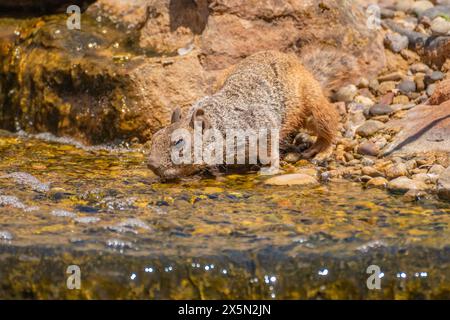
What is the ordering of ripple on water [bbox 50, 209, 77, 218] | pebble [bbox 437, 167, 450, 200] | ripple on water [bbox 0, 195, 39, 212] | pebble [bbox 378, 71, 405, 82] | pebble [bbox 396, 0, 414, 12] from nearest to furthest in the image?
ripple on water [bbox 50, 209, 77, 218] → ripple on water [bbox 0, 195, 39, 212] → pebble [bbox 437, 167, 450, 200] → pebble [bbox 378, 71, 405, 82] → pebble [bbox 396, 0, 414, 12]

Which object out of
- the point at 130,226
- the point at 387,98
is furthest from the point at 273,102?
the point at 130,226

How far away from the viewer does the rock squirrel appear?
27.3 feet

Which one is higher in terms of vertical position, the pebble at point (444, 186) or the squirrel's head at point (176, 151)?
the squirrel's head at point (176, 151)

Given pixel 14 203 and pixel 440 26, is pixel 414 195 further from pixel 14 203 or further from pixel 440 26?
pixel 440 26

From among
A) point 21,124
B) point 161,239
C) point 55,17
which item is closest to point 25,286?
point 161,239

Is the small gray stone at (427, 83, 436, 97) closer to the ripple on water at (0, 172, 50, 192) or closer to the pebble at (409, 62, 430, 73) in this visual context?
the pebble at (409, 62, 430, 73)

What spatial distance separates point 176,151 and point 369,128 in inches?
93.5

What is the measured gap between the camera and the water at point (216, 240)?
5.77m

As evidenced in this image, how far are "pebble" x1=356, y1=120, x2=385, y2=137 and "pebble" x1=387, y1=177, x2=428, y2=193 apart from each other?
1538 millimetres

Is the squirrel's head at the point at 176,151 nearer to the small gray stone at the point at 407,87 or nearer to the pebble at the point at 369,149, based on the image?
the pebble at the point at 369,149

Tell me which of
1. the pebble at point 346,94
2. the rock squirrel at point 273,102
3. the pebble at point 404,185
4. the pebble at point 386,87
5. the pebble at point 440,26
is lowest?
the pebble at point 404,185

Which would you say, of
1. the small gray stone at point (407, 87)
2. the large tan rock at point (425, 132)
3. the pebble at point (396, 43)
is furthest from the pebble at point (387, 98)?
the pebble at point (396, 43)

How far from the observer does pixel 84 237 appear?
6.21m

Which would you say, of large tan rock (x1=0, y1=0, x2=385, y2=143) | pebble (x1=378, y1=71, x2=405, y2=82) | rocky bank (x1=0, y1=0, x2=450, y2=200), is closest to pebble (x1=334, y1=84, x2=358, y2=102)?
rocky bank (x1=0, y1=0, x2=450, y2=200)
